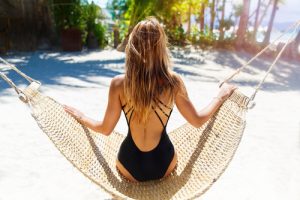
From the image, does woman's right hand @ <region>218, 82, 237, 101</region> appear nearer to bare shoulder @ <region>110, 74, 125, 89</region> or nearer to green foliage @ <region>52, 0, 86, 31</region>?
bare shoulder @ <region>110, 74, 125, 89</region>

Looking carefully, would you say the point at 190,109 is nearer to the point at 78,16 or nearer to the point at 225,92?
the point at 225,92

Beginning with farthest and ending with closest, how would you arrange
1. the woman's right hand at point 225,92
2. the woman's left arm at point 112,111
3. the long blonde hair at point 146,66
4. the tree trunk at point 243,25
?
the tree trunk at point 243,25
the woman's right hand at point 225,92
the woman's left arm at point 112,111
the long blonde hair at point 146,66

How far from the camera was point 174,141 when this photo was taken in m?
2.08

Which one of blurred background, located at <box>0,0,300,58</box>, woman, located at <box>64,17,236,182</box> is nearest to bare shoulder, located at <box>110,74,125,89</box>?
woman, located at <box>64,17,236,182</box>

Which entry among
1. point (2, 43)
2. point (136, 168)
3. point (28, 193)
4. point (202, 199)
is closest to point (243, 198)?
point (202, 199)

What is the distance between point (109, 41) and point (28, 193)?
10465 mm

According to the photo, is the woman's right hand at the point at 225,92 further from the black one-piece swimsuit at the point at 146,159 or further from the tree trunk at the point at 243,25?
the tree trunk at the point at 243,25

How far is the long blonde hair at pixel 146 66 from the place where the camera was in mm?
1521

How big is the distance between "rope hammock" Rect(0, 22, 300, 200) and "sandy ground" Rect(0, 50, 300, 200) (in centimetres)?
41

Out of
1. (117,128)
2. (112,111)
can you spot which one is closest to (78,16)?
(117,128)

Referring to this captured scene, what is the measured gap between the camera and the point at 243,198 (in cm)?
224

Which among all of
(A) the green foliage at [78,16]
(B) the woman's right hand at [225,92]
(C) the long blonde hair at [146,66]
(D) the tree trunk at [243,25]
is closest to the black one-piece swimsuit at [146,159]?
(C) the long blonde hair at [146,66]

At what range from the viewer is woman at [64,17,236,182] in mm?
1532

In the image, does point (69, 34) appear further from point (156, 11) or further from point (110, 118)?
point (110, 118)
